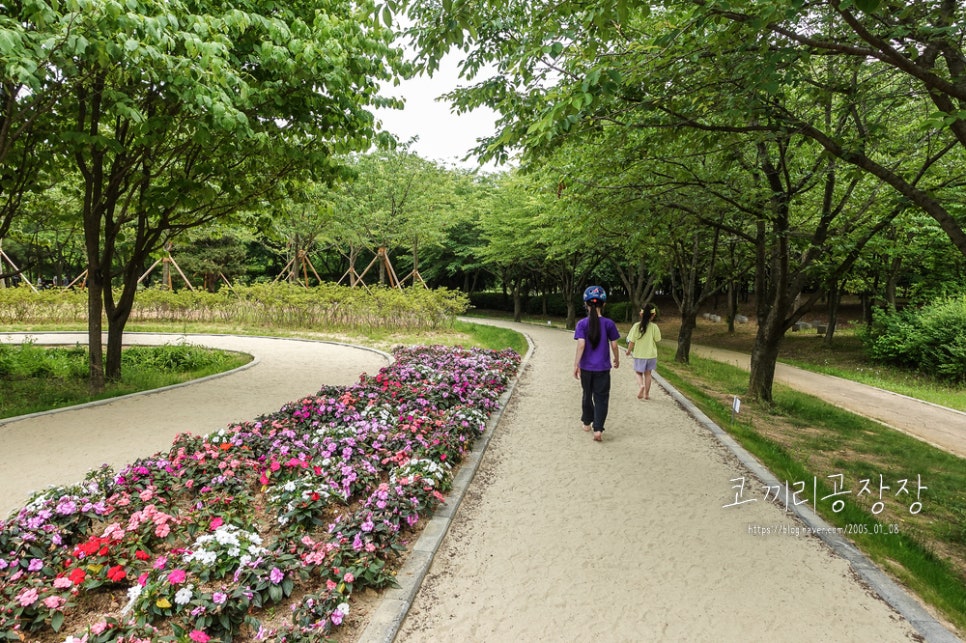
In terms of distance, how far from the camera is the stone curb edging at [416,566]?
100 inches

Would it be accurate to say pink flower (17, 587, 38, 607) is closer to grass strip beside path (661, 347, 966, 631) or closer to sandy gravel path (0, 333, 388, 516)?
sandy gravel path (0, 333, 388, 516)

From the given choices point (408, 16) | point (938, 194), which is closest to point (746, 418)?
point (938, 194)

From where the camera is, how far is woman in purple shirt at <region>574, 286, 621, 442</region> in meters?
5.60

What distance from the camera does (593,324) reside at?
5586 mm

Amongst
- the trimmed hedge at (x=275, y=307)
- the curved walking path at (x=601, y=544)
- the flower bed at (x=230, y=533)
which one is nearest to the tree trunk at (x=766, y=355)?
the curved walking path at (x=601, y=544)

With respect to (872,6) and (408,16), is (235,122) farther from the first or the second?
(872,6)

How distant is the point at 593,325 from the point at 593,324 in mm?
12

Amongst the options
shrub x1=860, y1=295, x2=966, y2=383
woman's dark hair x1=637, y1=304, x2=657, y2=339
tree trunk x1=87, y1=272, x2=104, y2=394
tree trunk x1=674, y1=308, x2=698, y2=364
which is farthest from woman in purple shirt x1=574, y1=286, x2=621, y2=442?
shrub x1=860, y1=295, x2=966, y2=383

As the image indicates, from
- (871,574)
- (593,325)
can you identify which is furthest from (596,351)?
(871,574)

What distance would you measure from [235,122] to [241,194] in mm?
4363

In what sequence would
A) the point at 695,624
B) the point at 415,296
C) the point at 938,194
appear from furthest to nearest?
1. the point at 415,296
2. the point at 938,194
3. the point at 695,624

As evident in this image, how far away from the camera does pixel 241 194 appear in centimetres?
888

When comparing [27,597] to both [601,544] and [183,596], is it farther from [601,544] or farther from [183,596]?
[601,544]

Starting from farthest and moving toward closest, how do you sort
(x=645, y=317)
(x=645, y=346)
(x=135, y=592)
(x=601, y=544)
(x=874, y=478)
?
(x=645, y=346) < (x=645, y=317) < (x=874, y=478) < (x=601, y=544) < (x=135, y=592)
